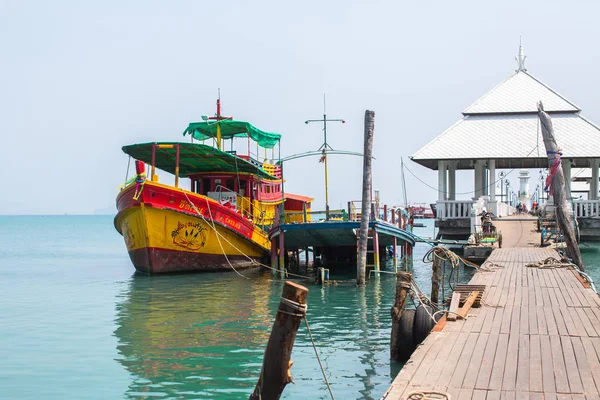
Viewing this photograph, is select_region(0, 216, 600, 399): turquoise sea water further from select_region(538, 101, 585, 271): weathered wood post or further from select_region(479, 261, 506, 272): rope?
select_region(538, 101, 585, 271): weathered wood post

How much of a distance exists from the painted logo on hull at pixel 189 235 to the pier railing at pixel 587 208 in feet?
48.8

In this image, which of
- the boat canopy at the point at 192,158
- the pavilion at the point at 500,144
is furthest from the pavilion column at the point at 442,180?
the boat canopy at the point at 192,158

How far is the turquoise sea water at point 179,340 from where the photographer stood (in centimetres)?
1090

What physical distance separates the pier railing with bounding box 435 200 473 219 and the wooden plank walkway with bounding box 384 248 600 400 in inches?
640

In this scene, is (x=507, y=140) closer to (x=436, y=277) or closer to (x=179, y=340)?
(x=436, y=277)

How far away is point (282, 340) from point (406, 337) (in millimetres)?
5497

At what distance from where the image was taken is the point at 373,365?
39.1ft

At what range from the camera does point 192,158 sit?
2686cm

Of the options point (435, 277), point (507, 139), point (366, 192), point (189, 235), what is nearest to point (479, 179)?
point (507, 139)

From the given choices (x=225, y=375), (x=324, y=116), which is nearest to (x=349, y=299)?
(x=225, y=375)

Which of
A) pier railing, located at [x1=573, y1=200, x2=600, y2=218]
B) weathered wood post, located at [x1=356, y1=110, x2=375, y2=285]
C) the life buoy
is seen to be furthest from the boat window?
pier railing, located at [x1=573, y1=200, x2=600, y2=218]

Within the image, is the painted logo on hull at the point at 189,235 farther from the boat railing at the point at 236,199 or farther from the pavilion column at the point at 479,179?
the pavilion column at the point at 479,179

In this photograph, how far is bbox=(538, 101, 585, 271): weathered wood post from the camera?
19.4m

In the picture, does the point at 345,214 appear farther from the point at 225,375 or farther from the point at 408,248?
the point at 225,375
